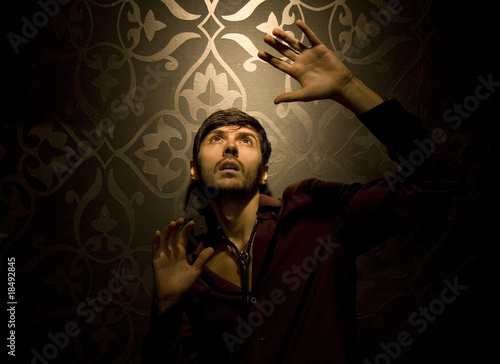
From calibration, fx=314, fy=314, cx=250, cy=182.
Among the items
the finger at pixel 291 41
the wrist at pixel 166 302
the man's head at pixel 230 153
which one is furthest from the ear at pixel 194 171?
the finger at pixel 291 41

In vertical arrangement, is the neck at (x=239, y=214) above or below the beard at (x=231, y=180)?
below

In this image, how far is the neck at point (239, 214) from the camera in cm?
110

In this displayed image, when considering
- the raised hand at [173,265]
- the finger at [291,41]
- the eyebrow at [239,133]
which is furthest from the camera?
the eyebrow at [239,133]

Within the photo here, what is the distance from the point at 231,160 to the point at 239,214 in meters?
0.20

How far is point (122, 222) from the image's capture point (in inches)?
50.6

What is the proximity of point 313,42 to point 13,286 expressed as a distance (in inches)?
57.1

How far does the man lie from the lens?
0.84 metres

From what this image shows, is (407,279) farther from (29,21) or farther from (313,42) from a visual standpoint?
(29,21)

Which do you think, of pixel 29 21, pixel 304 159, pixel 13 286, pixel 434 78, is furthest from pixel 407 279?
pixel 29 21

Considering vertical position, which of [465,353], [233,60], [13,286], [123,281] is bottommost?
[465,353]

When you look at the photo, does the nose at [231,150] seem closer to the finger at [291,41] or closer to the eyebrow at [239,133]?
the eyebrow at [239,133]

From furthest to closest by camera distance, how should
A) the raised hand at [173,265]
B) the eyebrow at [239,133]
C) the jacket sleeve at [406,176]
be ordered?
the eyebrow at [239,133], the raised hand at [173,265], the jacket sleeve at [406,176]

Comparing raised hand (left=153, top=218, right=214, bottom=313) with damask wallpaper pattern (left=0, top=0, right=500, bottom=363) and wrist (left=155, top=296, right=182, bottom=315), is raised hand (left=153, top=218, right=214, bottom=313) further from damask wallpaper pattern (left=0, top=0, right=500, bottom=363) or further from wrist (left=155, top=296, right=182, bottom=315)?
damask wallpaper pattern (left=0, top=0, right=500, bottom=363)

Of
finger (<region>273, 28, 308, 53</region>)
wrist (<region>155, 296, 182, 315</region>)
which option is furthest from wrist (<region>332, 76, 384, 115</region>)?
wrist (<region>155, 296, 182, 315</region>)
